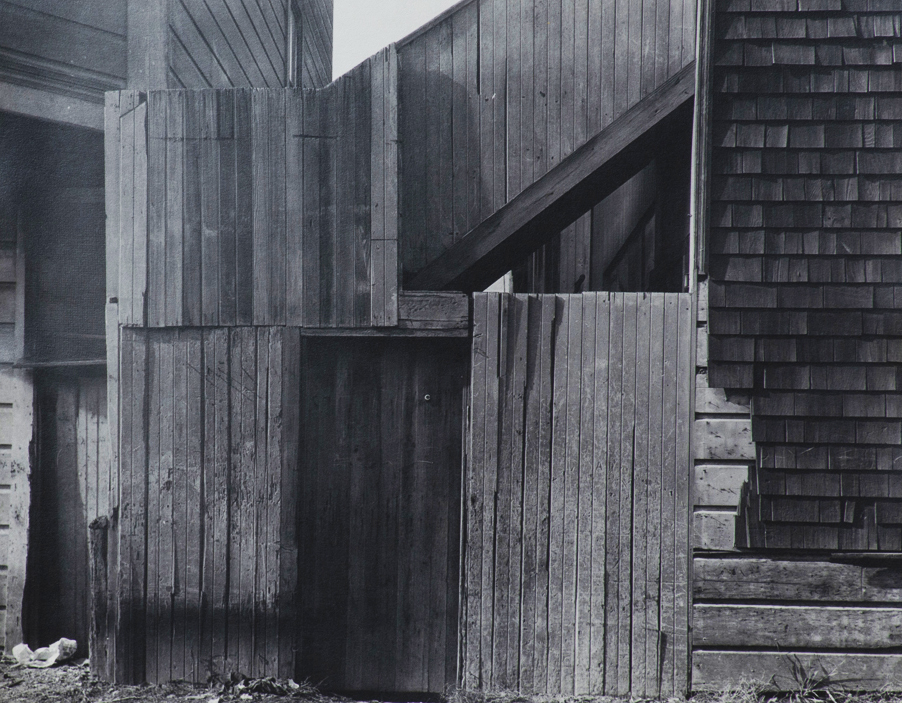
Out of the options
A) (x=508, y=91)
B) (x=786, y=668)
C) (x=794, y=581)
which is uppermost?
(x=508, y=91)

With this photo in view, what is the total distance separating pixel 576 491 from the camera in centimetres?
405

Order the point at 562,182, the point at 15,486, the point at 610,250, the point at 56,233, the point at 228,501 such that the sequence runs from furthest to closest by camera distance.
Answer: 1. the point at 610,250
2. the point at 56,233
3. the point at 15,486
4. the point at 562,182
5. the point at 228,501

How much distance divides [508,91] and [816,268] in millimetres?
2104

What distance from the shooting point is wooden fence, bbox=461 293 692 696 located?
4.02m

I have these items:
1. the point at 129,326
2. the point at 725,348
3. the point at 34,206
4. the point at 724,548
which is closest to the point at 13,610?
the point at 129,326

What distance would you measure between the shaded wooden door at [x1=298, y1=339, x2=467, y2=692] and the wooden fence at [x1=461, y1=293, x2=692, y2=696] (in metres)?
0.24

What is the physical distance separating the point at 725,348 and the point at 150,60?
4.14 meters

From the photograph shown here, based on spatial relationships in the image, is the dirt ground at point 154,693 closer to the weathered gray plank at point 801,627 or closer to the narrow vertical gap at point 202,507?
the narrow vertical gap at point 202,507

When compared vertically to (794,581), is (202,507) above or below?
above

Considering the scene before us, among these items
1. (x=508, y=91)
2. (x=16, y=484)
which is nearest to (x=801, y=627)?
(x=508, y=91)

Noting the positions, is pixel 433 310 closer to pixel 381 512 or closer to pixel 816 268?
pixel 381 512

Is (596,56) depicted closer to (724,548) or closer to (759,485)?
(759,485)

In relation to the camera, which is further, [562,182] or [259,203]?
[562,182]

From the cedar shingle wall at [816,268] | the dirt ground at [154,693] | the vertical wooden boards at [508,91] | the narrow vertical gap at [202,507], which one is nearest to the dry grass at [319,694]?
the dirt ground at [154,693]
